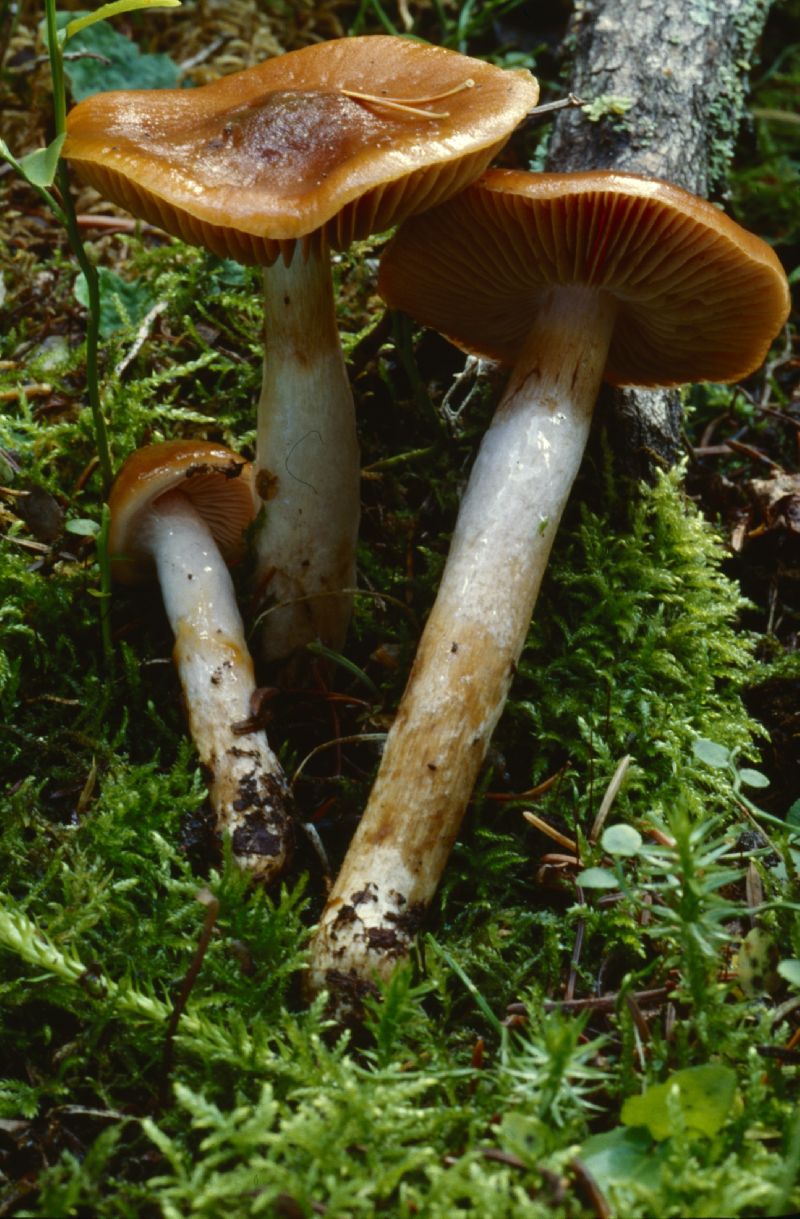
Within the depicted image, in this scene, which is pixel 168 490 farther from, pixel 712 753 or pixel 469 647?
pixel 712 753

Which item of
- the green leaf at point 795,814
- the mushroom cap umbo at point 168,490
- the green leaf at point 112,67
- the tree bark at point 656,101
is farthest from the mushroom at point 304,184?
the green leaf at point 112,67

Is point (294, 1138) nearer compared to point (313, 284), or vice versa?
point (294, 1138)

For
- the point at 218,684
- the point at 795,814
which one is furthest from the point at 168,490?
the point at 795,814

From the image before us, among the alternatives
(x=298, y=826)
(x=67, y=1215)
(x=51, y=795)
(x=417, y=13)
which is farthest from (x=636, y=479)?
(x=417, y=13)

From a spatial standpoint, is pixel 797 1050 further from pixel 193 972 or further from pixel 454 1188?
pixel 193 972

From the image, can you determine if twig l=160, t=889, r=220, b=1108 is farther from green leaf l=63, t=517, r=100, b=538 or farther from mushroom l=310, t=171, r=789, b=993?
green leaf l=63, t=517, r=100, b=538

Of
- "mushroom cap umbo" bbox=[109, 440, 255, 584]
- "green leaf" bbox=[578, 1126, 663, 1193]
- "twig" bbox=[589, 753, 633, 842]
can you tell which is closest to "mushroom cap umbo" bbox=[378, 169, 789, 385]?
"mushroom cap umbo" bbox=[109, 440, 255, 584]

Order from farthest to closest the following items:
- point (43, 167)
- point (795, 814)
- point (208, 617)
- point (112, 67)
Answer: point (112, 67) → point (208, 617) → point (795, 814) → point (43, 167)

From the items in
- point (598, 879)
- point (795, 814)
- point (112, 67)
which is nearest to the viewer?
point (598, 879)
